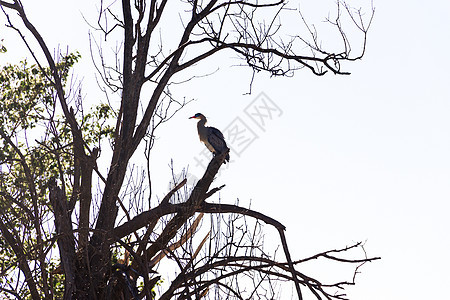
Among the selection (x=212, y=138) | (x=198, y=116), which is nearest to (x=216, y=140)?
(x=212, y=138)

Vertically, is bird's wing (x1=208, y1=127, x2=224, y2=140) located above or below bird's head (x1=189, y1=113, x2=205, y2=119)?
below

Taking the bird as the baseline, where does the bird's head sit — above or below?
above

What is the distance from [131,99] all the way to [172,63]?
0.80 meters

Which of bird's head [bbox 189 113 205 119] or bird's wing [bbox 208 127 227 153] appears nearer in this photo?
bird's wing [bbox 208 127 227 153]

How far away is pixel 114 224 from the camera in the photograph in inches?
278

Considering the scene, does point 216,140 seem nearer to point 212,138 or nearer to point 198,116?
point 212,138

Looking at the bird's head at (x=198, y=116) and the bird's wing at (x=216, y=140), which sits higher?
the bird's head at (x=198, y=116)

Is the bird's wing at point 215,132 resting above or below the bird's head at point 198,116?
below

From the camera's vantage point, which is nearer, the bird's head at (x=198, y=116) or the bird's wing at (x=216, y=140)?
the bird's wing at (x=216, y=140)

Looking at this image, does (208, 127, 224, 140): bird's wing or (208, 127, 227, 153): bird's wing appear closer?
(208, 127, 227, 153): bird's wing

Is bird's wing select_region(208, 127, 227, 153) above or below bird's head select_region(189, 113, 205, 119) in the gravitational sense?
below

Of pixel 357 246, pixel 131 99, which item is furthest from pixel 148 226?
pixel 357 246

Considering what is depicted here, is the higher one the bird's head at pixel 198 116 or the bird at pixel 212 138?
the bird's head at pixel 198 116

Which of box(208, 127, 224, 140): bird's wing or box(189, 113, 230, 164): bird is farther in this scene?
box(208, 127, 224, 140): bird's wing
